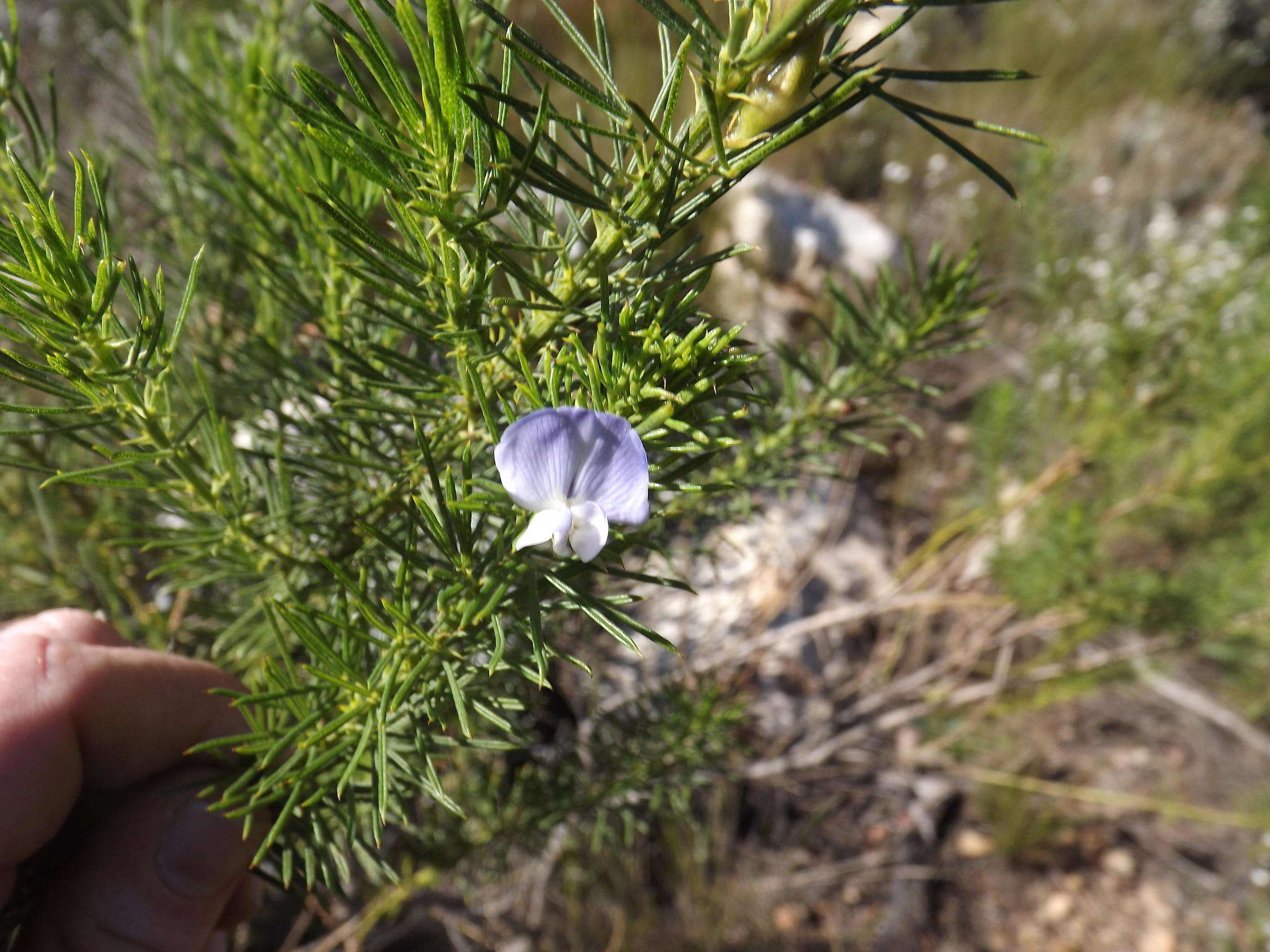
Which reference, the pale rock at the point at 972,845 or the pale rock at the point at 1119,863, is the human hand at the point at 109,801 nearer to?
the pale rock at the point at 972,845

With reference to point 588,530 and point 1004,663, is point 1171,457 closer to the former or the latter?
point 1004,663

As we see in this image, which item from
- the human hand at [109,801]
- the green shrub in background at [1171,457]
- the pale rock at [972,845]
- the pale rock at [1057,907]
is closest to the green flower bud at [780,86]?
the human hand at [109,801]

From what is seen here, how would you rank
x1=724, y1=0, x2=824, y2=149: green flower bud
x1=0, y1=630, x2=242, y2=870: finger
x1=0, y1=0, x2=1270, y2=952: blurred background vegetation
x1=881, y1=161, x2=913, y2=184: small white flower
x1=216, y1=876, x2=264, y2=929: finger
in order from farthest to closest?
x1=881, y1=161, x2=913, y2=184: small white flower → x1=0, y1=0, x2=1270, y2=952: blurred background vegetation → x1=216, y1=876, x2=264, y2=929: finger → x1=0, y1=630, x2=242, y2=870: finger → x1=724, y1=0, x2=824, y2=149: green flower bud

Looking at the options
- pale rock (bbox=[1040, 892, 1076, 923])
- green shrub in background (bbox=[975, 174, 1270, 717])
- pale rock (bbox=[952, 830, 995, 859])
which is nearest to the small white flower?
green shrub in background (bbox=[975, 174, 1270, 717])

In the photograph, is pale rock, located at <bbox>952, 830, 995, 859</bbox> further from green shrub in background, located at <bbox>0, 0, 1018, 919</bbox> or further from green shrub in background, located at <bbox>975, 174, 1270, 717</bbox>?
green shrub in background, located at <bbox>0, 0, 1018, 919</bbox>

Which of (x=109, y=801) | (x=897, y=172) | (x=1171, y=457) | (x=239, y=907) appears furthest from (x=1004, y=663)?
(x=897, y=172)
